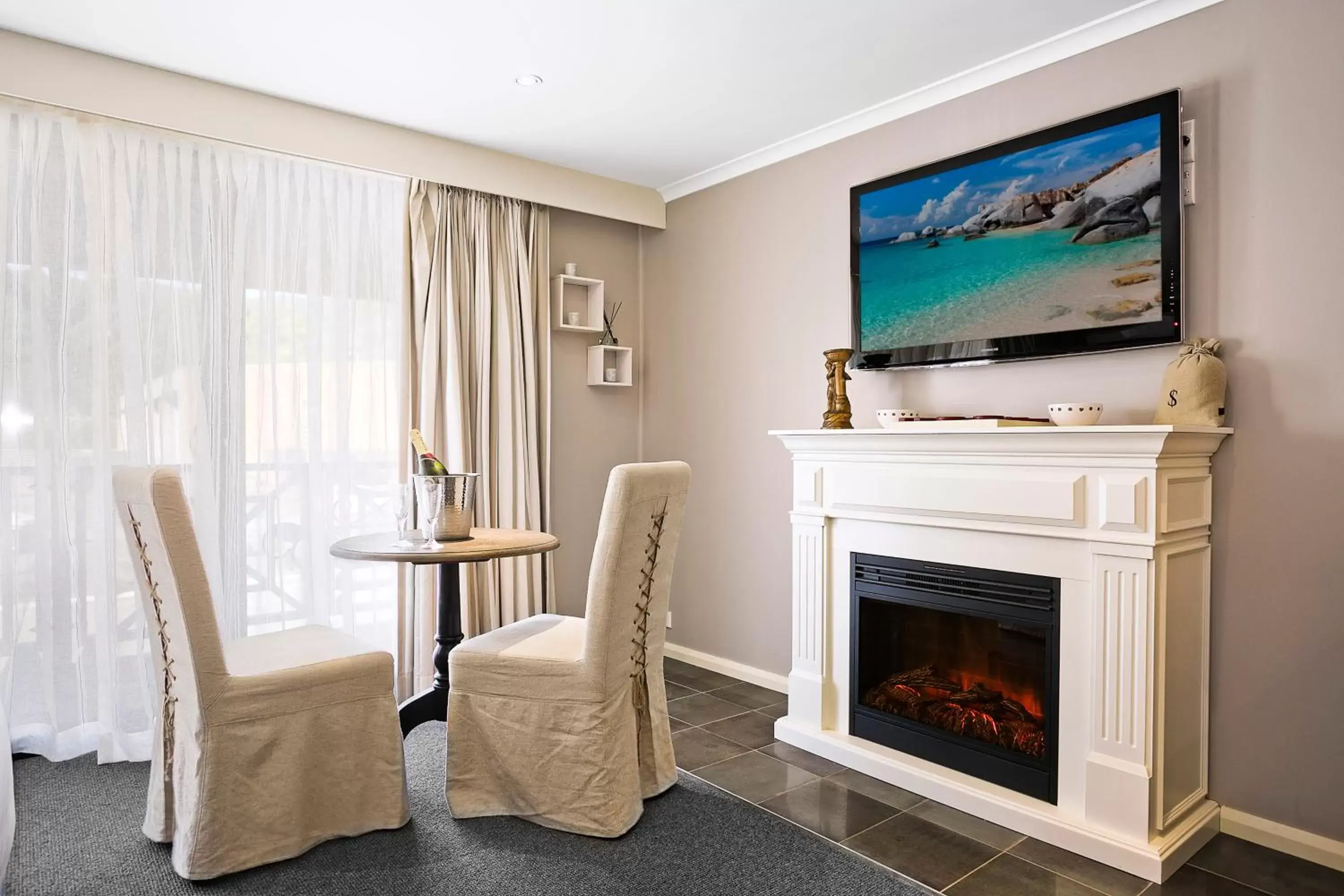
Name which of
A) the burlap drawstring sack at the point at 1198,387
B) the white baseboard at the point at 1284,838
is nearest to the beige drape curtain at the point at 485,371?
the burlap drawstring sack at the point at 1198,387

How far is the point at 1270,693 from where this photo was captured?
92.0 inches

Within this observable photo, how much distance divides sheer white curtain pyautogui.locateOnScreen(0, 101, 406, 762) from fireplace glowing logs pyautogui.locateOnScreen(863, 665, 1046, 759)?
Answer: 2121 millimetres

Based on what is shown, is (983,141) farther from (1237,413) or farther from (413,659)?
(413,659)

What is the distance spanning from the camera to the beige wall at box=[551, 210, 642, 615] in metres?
4.24

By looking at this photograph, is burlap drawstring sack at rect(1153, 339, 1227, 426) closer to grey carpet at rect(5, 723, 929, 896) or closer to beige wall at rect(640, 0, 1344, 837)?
beige wall at rect(640, 0, 1344, 837)

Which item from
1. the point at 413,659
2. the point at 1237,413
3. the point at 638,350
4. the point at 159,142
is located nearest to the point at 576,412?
the point at 638,350

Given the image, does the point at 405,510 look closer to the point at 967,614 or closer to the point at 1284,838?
the point at 967,614

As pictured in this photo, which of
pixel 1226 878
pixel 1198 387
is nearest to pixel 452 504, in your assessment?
pixel 1198 387

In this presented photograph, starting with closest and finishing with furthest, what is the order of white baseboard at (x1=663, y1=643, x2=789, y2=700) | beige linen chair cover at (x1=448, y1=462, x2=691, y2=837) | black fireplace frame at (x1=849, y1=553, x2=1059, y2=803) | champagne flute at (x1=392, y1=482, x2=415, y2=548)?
beige linen chair cover at (x1=448, y1=462, x2=691, y2=837) < black fireplace frame at (x1=849, y1=553, x2=1059, y2=803) < champagne flute at (x1=392, y1=482, x2=415, y2=548) < white baseboard at (x1=663, y1=643, x2=789, y2=700)

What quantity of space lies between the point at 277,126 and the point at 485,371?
1.27m

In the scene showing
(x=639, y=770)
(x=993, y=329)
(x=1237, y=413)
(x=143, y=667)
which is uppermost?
(x=993, y=329)

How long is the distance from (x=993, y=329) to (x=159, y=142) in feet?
10.2

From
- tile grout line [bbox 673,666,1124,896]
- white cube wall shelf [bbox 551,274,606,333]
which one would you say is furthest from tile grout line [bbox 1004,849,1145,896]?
white cube wall shelf [bbox 551,274,606,333]

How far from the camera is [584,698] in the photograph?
2.34 meters
